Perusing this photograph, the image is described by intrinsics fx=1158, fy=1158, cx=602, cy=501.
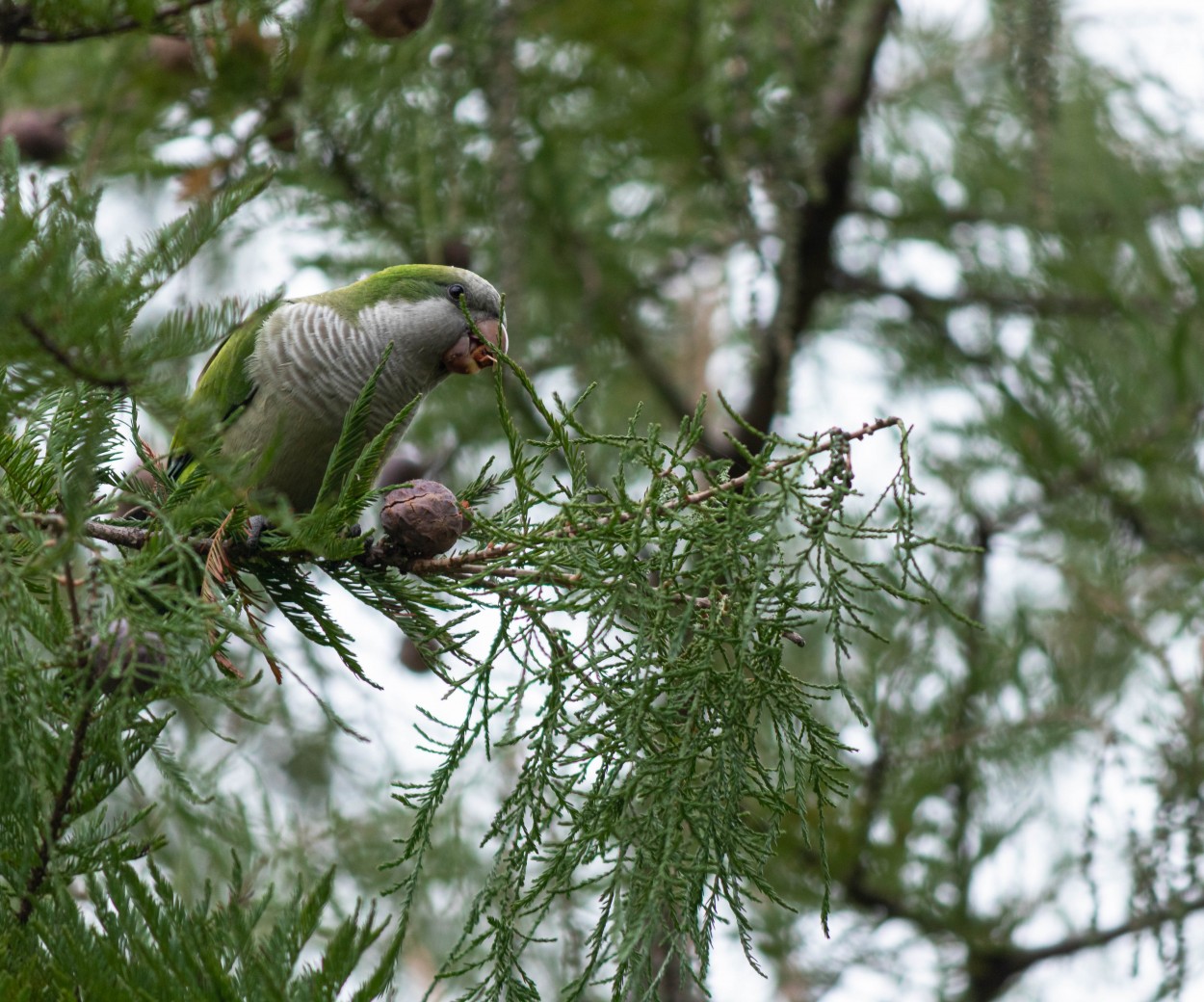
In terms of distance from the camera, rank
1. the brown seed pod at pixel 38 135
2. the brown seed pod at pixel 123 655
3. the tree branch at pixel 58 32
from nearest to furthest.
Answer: the brown seed pod at pixel 123 655
the tree branch at pixel 58 32
the brown seed pod at pixel 38 135

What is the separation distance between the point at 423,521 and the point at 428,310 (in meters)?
1.05

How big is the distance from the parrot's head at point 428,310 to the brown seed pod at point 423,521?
2.76 ft

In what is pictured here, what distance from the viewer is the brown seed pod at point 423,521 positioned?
5.51 ft

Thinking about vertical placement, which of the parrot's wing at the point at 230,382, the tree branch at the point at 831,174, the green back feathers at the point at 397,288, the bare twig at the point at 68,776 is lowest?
the bare twig at the point at 68,776

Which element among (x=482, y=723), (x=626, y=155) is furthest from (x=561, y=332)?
(x=482, y=723)

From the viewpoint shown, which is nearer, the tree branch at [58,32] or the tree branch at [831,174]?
the tree branch at [58,32]

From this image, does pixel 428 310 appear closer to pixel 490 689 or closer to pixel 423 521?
pixel 423 521

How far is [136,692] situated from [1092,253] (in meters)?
3.97

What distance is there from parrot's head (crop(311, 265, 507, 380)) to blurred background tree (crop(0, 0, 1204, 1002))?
94 millimetres

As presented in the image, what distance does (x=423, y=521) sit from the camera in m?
1.68

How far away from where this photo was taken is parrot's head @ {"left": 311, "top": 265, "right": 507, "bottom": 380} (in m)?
2.57

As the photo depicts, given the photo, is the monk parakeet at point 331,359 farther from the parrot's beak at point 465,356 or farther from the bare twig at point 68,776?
the bare twig at point 68,776

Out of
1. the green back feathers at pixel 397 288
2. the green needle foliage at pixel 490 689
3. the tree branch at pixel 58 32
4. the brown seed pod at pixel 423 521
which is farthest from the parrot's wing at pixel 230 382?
the green needle foliage at pixel 490 689

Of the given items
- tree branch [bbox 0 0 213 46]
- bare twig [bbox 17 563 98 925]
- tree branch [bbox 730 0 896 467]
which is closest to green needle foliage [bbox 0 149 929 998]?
bare twig [bbox 17 563 98 925]
